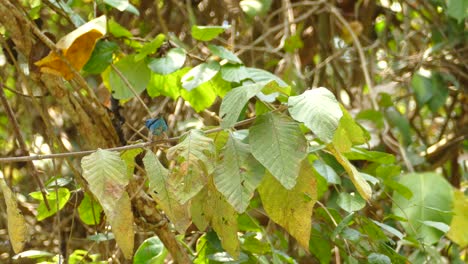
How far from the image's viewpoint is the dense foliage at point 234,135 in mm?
943

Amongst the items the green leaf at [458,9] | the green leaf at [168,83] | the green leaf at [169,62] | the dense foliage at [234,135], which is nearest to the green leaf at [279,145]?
the dense foliage at [234,135]

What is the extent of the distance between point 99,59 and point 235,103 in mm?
540

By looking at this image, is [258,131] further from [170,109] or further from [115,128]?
[170,109]

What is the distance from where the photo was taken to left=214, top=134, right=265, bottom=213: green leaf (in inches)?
36.3

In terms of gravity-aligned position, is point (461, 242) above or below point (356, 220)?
below

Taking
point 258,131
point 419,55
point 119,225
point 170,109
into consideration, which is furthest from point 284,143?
point 419,55

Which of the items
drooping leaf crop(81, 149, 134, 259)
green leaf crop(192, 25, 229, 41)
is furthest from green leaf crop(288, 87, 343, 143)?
green leaf crop(192, 25, 229, 41)

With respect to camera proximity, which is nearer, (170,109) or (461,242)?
(461,242)

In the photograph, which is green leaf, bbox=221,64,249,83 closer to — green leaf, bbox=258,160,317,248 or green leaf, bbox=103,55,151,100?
green leaf, bbox=103,55,151,100

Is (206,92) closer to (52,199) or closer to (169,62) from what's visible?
(169,62)

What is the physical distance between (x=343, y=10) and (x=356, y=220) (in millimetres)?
1526

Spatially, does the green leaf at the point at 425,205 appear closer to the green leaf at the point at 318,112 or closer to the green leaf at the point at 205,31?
the green leaf at the point at 205,31

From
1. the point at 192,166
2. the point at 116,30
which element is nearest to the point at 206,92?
the point at 116,30

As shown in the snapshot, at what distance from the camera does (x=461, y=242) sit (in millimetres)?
1590
